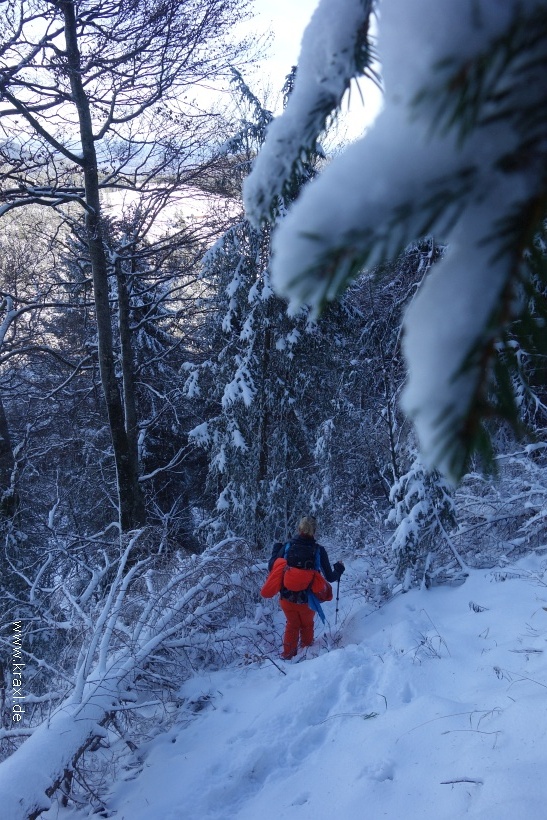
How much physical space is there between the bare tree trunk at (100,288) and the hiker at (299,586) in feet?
11.3

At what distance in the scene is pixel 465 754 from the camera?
299 centimetres

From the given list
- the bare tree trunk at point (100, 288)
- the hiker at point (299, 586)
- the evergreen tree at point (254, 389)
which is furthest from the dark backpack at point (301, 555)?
the evergreen tree at point (254, 389)

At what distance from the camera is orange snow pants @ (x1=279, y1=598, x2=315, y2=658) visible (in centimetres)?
557

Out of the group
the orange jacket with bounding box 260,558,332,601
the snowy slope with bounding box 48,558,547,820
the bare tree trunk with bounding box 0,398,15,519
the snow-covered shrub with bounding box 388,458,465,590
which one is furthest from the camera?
the bare tree trunk with bounding box 0,398,15,519

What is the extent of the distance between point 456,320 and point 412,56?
346 millimetres

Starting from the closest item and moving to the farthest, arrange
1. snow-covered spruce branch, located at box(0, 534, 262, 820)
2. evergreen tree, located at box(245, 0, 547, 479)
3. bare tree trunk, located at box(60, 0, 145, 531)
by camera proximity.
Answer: evergreen tree, located at box(245, 0, 547, 479), snow-covered spruce branch, located at box(0, 534, 262, 820), bare tree trunk, located at box(60, 0, 145, 531)

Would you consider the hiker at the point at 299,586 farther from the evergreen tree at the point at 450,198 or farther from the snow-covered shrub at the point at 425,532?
the evergreen tree at the point at 450,198

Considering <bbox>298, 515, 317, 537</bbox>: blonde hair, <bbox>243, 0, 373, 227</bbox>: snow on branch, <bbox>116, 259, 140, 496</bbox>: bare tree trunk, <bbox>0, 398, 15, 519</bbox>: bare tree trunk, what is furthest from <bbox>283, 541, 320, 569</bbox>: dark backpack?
<bbox>0, 398, 15, 519</bbox>: bare tree trunk

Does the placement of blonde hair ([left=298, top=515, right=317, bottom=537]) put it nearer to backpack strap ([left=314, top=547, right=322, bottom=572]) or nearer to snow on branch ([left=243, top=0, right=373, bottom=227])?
backpack strap ([left=314, top=547, right=322, bottom=572])

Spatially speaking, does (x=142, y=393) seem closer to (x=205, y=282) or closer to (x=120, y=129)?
(x=205, y=282)

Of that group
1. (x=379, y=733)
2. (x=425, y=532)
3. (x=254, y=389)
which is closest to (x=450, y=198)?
(x=379, y=733)

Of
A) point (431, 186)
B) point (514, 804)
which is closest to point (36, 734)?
point (514, 804)

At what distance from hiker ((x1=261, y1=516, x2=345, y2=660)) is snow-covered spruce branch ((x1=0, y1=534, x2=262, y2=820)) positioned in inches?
31.8

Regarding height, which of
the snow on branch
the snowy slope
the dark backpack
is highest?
the snow on branch
